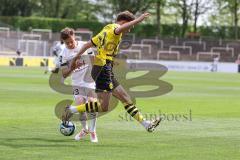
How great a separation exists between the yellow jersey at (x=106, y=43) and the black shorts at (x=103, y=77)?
86mm

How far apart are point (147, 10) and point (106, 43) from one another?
81.6 metres

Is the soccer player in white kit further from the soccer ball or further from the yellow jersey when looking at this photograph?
the yellow jersey

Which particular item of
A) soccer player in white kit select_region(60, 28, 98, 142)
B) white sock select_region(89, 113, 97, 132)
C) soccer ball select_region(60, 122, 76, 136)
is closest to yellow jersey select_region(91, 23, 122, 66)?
soccer player in white kit select_region(60, 28, 98, 142)

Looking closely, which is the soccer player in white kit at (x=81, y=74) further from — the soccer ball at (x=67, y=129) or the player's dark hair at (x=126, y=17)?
the player's dark hair at (x=126, y=17)

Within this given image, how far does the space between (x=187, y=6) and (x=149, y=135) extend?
8237 cm

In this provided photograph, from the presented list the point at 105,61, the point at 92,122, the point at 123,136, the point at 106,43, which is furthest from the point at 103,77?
the point at 123,136

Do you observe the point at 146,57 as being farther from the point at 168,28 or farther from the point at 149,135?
the point at 149,135

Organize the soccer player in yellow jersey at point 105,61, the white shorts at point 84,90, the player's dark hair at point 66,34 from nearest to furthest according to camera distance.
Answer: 1. the soccer player in yellow jersey at point 105,61
2. the player's dark hair at point 66,34
3. the white shorts at point 84,90

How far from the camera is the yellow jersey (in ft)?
41.1

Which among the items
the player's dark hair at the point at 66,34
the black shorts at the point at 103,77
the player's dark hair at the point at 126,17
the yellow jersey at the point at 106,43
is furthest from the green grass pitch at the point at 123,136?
the player's dark hair at the point at 126,17

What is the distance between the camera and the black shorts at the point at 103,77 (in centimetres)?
1260

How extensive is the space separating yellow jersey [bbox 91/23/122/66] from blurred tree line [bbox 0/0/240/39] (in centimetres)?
7580

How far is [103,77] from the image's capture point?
12625mm

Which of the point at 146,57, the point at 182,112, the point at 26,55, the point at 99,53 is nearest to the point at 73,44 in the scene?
the point at 99,53
